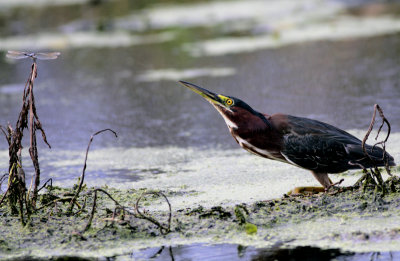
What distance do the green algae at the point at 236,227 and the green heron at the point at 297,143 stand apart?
0.87 feet

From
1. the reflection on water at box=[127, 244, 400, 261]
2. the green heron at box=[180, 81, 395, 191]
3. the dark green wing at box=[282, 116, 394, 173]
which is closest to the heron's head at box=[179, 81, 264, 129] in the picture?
the green heron at box=[180, 81, 395, 191]

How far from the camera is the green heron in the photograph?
14.3 ft

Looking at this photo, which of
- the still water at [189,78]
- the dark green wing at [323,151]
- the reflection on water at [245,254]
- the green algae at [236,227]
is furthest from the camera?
the still water at [189,78]

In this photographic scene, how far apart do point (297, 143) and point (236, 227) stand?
787 millimetres

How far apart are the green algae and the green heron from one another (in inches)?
10.5

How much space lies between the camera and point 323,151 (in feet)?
14.3

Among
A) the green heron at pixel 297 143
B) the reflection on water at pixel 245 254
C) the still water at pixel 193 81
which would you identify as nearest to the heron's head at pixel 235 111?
the green heron at pixel 297 143

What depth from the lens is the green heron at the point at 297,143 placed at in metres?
4.35

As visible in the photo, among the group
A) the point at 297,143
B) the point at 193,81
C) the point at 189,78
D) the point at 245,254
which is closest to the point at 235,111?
the point at 297,143

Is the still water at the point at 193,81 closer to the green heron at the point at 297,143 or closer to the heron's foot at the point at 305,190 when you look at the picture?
the heron's foot at the point at 305,190

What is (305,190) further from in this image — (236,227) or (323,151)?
(236,227)

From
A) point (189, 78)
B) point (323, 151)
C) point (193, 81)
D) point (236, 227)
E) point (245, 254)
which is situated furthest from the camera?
point (189, 78)

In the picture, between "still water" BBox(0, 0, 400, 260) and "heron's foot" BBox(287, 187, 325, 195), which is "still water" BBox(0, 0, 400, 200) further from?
"heron's foot" BBox(287, 187, 325, 195)

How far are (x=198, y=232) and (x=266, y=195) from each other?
2.95 feet
